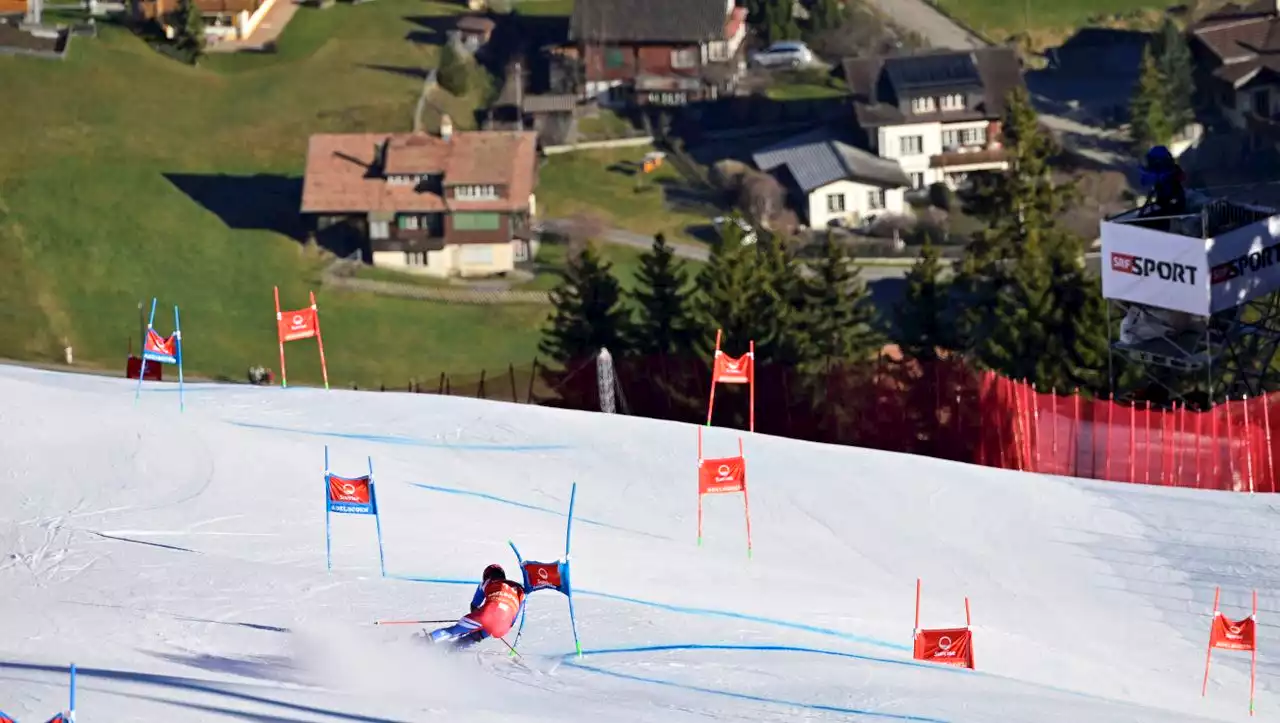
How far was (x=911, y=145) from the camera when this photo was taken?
218 feet

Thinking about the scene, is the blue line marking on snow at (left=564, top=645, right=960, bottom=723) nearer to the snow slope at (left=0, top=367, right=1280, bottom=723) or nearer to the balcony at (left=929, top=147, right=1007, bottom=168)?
the snow slope at (left=0, top=367, right=1280, bottom=723)

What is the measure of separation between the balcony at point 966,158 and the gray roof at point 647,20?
10820mm

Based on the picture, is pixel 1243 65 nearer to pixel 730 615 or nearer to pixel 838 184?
pixel 838 184

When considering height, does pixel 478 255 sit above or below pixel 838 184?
below

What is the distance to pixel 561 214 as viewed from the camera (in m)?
62.6

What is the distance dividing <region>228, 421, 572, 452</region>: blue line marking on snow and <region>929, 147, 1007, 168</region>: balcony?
40583 millimetres

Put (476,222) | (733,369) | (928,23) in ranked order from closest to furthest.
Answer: (733,369) → (476,222) → (928,23)

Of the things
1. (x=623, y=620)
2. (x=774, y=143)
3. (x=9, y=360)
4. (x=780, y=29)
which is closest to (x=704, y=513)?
(x=623, y=620)

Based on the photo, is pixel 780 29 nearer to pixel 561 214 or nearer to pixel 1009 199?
pixel 561 214

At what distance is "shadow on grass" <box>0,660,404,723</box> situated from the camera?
1792 cm

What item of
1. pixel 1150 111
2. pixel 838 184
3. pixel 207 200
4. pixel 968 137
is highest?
pixel 1150 111

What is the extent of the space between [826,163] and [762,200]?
3010 millimetres

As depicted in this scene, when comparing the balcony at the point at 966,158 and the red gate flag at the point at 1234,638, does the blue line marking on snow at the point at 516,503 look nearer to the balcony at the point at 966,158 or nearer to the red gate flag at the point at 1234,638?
the red gate flag at the point at 1234,638

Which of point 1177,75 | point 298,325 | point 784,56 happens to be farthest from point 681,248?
point 298,325
